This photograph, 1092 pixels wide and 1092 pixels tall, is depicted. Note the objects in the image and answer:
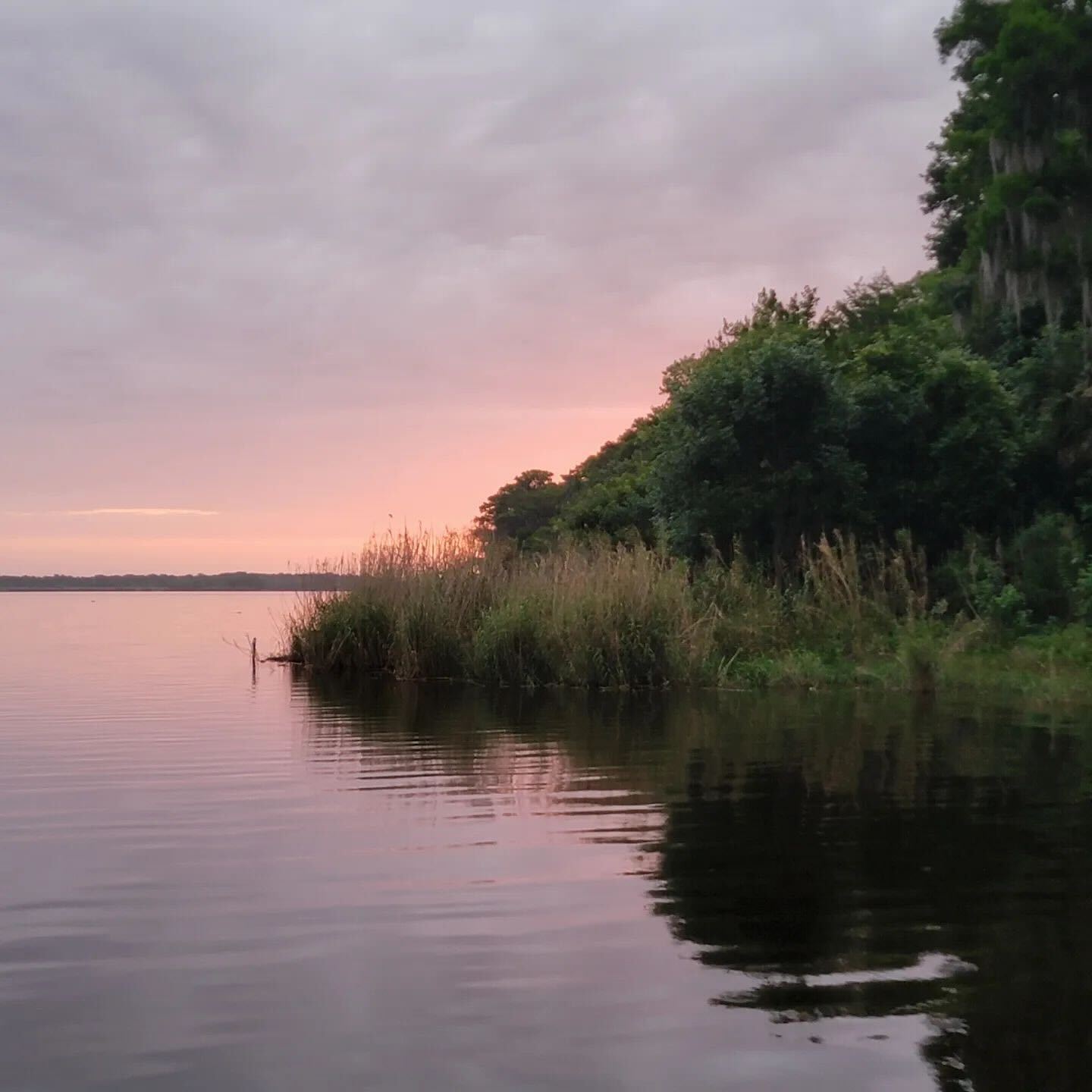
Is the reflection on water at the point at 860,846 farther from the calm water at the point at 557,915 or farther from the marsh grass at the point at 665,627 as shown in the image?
the marsh grass at the point at 665,627

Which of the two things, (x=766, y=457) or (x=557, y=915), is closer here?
(x=557, y=915)

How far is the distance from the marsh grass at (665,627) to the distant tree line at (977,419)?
1.00 metres

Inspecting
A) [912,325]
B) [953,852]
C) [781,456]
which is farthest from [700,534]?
[953,852]

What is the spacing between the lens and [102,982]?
4.36 metres

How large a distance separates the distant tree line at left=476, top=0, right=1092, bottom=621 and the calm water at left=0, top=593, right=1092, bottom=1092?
856 centimetres

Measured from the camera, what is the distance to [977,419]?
66.7 ft

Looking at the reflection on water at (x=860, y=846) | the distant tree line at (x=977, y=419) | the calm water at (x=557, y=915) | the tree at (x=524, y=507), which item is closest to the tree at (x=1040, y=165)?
the distant tree line at (x=977, y=419)

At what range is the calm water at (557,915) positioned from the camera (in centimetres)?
365

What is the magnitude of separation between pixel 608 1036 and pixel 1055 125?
2291 cm

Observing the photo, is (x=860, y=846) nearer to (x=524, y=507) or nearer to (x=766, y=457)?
(x=766, y=457)

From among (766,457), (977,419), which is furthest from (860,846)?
(977,419)

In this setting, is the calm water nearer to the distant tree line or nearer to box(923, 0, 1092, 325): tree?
the distant tree line

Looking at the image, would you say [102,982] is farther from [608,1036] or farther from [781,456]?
[781,456]

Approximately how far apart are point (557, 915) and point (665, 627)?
10556 mm
